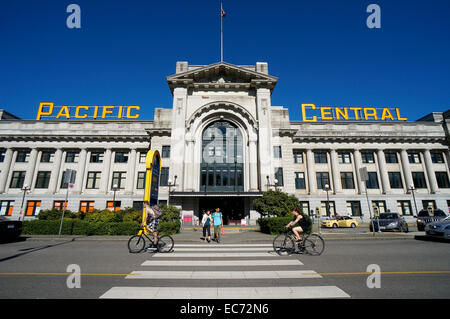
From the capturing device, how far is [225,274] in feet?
18.8

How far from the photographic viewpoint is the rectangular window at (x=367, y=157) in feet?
112

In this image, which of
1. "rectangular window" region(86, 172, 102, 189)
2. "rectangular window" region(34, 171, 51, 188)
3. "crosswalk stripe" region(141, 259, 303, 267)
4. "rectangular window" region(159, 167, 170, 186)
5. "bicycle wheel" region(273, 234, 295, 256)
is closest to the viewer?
"crosswalk stripe" region(141, 259, 303, 267)

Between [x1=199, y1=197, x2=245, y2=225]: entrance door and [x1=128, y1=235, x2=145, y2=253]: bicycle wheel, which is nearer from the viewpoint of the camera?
[x1=128, y1=235, x2=145, y2=253]: bicycle wheel

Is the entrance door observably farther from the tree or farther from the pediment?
the pediment

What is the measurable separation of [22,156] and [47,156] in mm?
3967

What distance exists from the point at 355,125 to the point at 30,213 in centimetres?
5320

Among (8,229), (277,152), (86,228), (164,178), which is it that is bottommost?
(86,228)

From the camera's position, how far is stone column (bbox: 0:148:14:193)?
3128 centimetres

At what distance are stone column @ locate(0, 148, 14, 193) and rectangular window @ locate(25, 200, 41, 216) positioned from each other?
506cm

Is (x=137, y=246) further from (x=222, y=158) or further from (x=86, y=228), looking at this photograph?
(x=222, y=158)

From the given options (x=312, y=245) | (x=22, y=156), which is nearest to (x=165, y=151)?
(x=22, y=156)

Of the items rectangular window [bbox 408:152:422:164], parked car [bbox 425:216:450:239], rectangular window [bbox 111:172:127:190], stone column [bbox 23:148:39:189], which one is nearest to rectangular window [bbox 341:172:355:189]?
rectangular window [bbox 408:152:422:164]

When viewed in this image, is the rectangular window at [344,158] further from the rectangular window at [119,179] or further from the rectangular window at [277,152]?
the rectangular window at [119,179]

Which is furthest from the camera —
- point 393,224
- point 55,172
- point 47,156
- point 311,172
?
point 47,156
